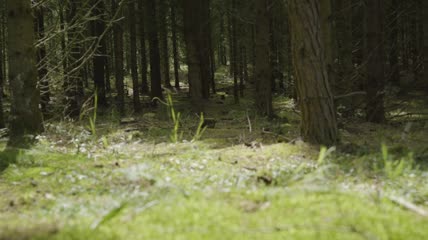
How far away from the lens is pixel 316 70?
541 centimetres

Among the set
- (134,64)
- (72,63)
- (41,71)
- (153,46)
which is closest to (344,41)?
(134,64)

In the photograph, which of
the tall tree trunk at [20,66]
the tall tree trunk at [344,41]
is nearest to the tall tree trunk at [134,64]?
the tall tree trunk at [344,41]

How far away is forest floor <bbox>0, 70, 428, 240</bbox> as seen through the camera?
7.97 feet

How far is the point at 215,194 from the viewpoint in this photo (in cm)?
313

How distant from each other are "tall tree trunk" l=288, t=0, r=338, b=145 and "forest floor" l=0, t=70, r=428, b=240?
29 centimetres

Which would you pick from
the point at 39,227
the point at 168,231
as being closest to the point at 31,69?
the point at 39,227

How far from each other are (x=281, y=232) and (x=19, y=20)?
5.80 m

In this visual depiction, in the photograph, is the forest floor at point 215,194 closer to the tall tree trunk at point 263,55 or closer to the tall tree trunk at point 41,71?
the tall tree trunk at point 41,71

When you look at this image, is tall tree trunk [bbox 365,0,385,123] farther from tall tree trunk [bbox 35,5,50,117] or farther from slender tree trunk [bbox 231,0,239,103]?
slender tree trunk [bbox 231,0,239,103]

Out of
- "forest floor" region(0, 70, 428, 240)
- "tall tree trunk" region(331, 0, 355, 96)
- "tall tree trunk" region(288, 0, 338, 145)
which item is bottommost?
"forest floor" region(0, 70, 428, 240)

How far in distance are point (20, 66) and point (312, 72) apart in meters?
4.40

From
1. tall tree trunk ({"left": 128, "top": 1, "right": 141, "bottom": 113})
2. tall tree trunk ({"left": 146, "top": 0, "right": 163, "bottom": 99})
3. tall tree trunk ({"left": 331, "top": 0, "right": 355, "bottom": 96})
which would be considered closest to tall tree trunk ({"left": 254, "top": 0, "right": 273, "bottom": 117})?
tall tree trunk ({"left": 331, "top": 0, "right": 355, "bottom": 96})

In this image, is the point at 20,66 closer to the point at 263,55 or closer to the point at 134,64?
the point at 263,55

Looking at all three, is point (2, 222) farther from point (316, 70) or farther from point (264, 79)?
point (264, 79)
